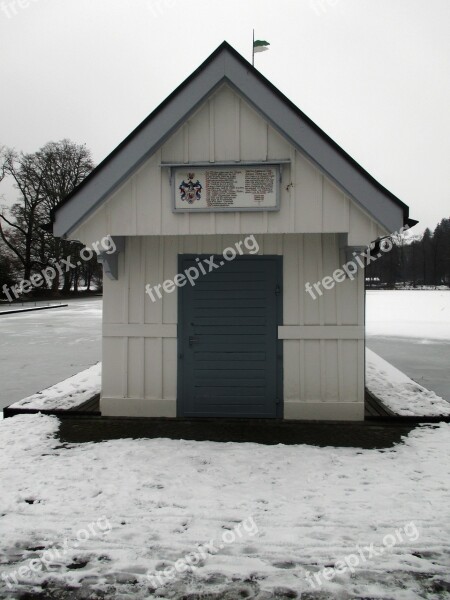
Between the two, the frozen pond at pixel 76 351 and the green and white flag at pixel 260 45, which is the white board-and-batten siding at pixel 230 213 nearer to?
the green and white flag at pixel 260 45

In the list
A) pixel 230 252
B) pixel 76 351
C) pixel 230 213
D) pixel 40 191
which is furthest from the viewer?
pixel 40 191

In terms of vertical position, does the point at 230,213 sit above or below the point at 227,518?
above

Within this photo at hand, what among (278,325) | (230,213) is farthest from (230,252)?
(278,325)

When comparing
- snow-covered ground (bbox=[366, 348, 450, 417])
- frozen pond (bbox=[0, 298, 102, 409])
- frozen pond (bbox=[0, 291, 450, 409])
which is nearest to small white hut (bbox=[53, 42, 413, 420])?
snow-covered ground (bbox=[366, 348, 450, 417])

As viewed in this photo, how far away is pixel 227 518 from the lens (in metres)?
3.60

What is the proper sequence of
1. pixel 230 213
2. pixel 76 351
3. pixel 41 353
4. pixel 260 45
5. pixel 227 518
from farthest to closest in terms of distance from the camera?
pixel 76 351 → pixel 41 353 → pixel 260 45 → pixel 230 213 → pixel 227 518

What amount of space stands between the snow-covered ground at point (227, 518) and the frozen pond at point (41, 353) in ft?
13.5

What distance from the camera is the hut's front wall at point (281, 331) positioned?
604cm

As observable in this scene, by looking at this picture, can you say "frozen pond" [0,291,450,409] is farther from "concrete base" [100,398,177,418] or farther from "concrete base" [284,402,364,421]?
"concrete base" [284,402,364,421]

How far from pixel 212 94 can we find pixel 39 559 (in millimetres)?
5221

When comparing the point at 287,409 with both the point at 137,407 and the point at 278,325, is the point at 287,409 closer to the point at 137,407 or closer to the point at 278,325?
the point at 278,325

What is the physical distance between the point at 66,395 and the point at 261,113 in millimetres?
5352

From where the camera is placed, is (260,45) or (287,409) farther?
A: (260,45)

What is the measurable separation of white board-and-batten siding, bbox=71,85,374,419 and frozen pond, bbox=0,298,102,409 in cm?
307
